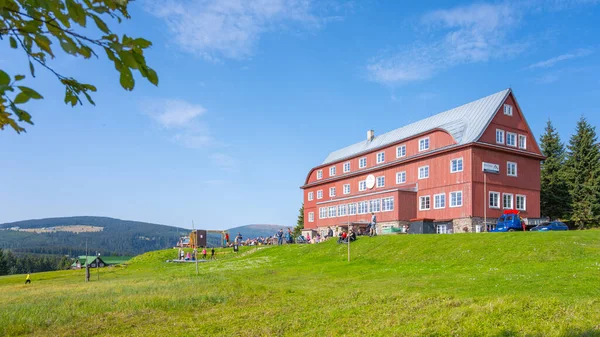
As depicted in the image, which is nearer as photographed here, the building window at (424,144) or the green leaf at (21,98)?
the green leaf at (21,98)

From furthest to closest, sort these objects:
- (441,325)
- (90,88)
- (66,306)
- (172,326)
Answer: (66,306)
(172,326)
(441,325)
(90,88)

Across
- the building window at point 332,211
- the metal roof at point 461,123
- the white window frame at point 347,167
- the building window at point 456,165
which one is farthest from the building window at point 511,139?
the building window at point 332,211

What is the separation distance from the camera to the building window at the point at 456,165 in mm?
41984

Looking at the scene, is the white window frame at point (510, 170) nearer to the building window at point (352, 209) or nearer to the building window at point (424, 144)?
the building window at point (424, 144)

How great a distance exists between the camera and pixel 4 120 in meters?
4.15

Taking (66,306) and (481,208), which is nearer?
(66,306)

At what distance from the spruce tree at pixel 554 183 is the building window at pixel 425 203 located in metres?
19.3

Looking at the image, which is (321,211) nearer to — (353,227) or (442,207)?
(353,227)

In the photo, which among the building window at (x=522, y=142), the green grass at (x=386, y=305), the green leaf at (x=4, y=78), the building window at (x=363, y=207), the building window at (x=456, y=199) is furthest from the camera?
the building window at (x=363, y=207)

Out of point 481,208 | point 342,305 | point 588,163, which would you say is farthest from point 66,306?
point 588,163

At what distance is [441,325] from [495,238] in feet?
67.5

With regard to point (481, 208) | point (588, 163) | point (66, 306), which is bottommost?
point (66, 306)

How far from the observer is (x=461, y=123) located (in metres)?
44.8

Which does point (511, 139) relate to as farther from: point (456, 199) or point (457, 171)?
point (456, 199)
